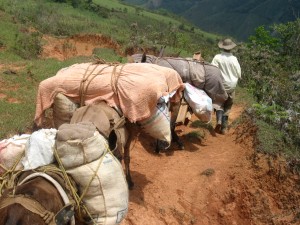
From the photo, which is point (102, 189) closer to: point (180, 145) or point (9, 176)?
point (9, 176)

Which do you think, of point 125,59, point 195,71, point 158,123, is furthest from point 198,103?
point 125,59

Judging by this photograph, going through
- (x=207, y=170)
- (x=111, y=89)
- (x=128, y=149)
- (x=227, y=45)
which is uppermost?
(x=111, y=89)

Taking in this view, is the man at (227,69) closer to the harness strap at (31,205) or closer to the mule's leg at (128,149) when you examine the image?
the mule's leg at (128,149)

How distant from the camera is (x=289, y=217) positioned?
209 inches

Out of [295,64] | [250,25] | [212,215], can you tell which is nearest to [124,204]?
[212,215]

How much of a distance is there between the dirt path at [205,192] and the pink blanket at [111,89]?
1.51 m

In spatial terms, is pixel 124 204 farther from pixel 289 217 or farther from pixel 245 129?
pixel 245 129

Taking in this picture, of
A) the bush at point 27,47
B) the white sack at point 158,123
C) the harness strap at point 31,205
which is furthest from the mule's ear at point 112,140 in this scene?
the bush at point 27,47

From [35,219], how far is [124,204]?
89 centimetres

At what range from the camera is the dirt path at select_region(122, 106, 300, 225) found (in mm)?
5125

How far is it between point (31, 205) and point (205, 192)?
3.99 metres

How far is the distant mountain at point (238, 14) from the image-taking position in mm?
75688

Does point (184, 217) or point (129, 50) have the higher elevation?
point (184, 217)

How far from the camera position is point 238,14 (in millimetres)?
84000
